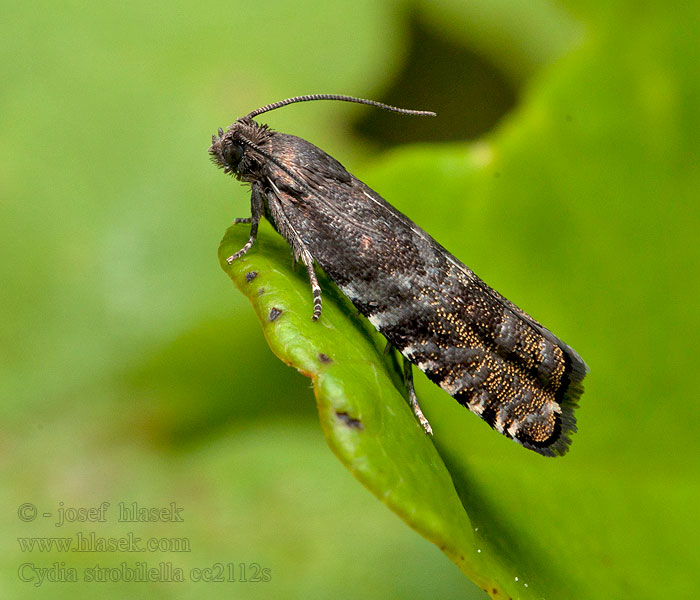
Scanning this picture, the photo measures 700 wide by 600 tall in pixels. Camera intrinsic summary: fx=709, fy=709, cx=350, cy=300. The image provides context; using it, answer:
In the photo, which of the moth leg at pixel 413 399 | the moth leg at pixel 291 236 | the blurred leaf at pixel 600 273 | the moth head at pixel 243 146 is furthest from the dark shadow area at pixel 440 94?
the moth leg at pixel 413 399

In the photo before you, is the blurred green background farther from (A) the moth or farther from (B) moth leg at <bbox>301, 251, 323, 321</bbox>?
(B) moth leg at <bbox>301, 251, 323, 321</bbox>

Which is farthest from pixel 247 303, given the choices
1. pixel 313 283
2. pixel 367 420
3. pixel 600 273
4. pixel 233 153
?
pixel 367 420

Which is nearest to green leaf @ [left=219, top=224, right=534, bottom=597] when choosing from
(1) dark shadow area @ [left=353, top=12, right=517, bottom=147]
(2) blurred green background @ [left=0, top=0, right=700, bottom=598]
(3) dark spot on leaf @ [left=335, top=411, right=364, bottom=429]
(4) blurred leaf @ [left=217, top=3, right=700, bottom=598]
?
(3) dark spot on leaf @ [left=335, top=411, right=364, bottom=429]

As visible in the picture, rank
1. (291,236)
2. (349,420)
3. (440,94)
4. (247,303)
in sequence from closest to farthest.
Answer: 1. (349,420)
2. (291,236)
3. (247,303)
4. (440,94)

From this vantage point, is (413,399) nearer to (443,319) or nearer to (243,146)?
(443,319)

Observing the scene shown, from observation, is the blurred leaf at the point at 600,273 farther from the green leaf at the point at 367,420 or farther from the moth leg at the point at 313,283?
the green leaf at the point at 367,420

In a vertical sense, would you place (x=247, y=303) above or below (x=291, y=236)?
above

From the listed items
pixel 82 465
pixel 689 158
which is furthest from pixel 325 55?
pixel 82 465
